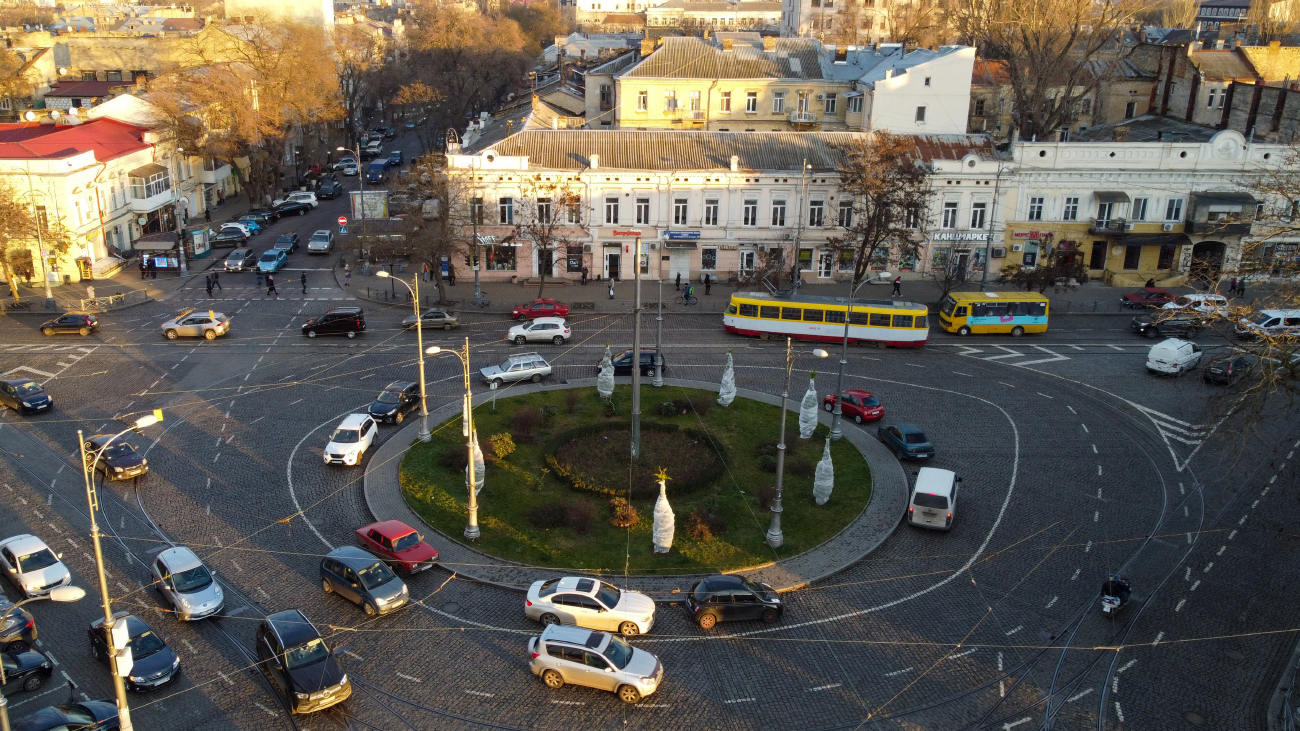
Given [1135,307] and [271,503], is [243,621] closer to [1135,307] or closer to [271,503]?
[271,503]

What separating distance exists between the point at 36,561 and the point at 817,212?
47643mm

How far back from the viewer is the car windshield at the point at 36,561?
28953mm

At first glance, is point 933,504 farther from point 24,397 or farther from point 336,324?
point 24,397

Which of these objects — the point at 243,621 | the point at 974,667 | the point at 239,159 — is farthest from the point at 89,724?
the point at 239,159

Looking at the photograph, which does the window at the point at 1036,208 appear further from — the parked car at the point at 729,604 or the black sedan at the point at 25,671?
the black sedan at the point at 25,671

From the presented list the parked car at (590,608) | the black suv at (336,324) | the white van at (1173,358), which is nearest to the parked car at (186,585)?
the parked car at (590,608)

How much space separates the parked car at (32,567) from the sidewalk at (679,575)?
30.6ft

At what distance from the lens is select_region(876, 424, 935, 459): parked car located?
38.8m

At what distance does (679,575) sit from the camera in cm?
3064

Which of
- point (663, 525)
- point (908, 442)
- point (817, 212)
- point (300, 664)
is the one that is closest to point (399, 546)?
point (300, 664)

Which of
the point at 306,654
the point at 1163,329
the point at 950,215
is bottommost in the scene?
the point at 306,654

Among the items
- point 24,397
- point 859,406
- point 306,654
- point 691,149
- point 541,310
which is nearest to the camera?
point 306,654

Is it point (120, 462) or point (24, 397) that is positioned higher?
point (24, 397)

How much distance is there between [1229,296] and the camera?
60.5 meters
